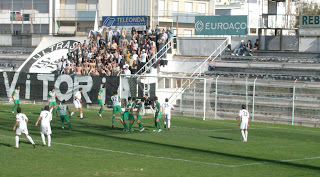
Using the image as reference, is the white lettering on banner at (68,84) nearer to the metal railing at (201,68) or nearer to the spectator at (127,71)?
the spectator at (127,71)

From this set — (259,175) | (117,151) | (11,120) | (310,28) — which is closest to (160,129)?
(117,151)

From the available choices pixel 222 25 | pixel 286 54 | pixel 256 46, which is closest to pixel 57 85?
pixel 222 25

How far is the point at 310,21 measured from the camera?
41.0 metres

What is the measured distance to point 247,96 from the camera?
36.9m

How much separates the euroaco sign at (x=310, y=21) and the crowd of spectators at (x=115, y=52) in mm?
10619

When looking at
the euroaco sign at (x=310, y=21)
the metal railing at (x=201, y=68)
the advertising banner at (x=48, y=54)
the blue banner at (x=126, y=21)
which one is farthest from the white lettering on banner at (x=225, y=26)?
the advertising banner at (x=48, y=54)

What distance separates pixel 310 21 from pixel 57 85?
64.8 feet

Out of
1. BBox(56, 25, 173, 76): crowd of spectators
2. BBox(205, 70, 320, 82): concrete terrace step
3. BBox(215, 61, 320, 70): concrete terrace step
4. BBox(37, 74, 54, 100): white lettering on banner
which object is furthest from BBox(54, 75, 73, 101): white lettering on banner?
BBox(215, 61, 320, 70): concrete terrace step

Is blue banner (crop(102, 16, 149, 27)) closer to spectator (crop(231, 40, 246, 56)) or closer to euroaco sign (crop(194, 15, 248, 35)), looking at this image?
euroaco sign (crop(194, 15, 248, 35))

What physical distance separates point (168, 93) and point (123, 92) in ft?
11.2

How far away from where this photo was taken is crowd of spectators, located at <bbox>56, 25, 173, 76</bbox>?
145 ft

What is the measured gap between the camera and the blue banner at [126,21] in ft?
159

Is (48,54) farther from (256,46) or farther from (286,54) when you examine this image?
(286,54)

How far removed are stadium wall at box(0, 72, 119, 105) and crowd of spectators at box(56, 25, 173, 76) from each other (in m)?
1.39
